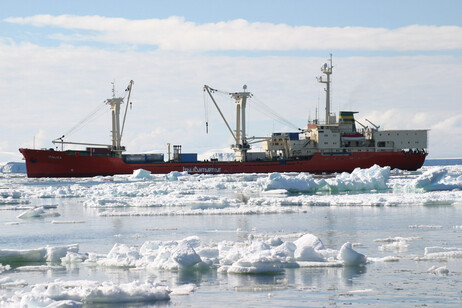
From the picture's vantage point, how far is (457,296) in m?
8.85

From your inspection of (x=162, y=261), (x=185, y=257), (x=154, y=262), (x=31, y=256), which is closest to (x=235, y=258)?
(x=185, y=257)

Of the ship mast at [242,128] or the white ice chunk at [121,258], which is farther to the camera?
the ship mast at [242,128]

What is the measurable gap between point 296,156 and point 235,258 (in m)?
51.5

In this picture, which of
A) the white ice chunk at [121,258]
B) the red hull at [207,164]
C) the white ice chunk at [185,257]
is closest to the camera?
the white ice chunk at [185,257]

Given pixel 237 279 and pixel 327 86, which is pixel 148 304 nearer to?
pixel 237 279

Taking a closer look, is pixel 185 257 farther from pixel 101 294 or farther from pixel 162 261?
pixel 101 294

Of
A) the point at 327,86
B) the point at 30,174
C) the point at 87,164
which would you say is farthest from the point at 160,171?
the point at 327,86

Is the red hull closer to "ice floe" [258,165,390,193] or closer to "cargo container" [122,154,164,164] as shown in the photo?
"cargo container" [122,154,164,164]

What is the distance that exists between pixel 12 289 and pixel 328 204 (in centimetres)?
1598

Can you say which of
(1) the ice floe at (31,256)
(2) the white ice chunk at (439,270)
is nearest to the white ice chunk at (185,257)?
(1) the ice floe at (31,256)

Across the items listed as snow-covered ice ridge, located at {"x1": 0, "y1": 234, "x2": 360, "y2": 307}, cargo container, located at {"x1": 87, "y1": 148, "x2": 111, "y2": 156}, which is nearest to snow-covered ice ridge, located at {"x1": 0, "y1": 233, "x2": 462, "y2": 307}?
snow-covered ice ridge, located at {"x1": 0, "y1": 234, "x2": 360, "y2": 307}

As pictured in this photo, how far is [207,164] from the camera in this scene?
63188mm

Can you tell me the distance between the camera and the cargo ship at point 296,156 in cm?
6169

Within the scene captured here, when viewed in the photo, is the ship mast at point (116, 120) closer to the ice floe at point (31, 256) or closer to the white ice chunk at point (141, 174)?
the white ice chunk at point (141, 174)
